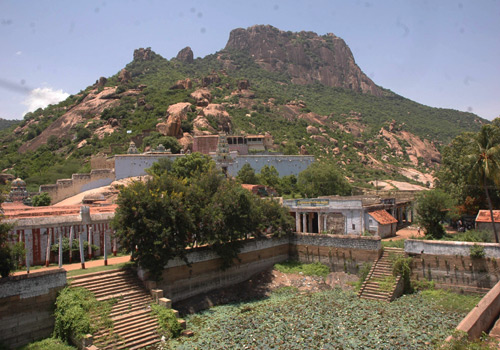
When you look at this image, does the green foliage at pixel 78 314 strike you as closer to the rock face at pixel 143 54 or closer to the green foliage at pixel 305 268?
the green foliage at pixel 305 268

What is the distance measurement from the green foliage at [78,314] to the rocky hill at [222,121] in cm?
3757

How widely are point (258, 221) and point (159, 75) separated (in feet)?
315

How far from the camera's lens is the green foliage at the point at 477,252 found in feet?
67.9

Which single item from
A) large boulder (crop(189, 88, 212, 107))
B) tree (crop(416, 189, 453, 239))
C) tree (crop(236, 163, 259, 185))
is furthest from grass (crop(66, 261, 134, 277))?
large boulder (crop(189, 88, 212, 107))

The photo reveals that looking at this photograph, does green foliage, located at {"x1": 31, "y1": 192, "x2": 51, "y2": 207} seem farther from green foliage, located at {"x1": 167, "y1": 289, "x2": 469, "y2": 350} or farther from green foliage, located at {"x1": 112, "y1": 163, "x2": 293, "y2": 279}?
green foliage, located at {"x1": 167, "y1": 289, "x2": 469, "y2": 350}

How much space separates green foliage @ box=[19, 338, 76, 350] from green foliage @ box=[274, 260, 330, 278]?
567 inches

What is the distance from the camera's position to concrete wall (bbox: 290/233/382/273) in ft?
79.4

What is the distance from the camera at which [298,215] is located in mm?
31703

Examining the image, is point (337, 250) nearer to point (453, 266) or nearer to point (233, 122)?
point (453, 266)

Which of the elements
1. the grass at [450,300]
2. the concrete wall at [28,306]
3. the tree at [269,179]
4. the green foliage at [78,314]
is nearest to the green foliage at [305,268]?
the grass at [450,300]

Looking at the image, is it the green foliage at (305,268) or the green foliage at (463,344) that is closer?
the green foliage at (463,344)

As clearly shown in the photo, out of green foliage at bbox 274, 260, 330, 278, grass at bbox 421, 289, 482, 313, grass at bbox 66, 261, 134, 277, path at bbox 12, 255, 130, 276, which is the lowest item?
grass at bbox 421, 289, 482, 313

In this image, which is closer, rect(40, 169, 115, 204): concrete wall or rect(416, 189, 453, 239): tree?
rect(416, 189, 453, 239): tree

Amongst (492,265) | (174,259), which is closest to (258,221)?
(174,259)
